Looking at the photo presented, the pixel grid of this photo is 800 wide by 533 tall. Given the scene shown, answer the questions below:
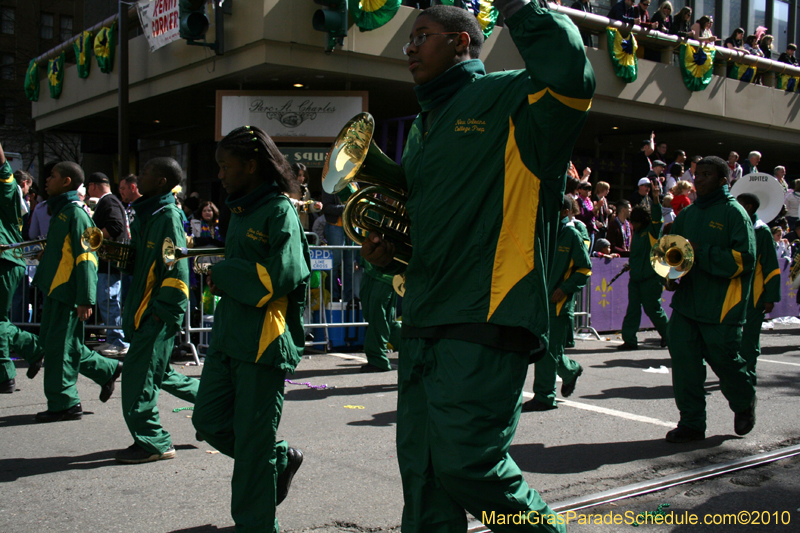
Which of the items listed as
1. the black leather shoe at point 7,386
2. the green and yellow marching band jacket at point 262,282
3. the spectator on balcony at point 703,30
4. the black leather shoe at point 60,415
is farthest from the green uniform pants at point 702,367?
the spectator on balcony at point 703,30

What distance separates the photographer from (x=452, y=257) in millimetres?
2650

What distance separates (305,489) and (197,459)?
97 cm

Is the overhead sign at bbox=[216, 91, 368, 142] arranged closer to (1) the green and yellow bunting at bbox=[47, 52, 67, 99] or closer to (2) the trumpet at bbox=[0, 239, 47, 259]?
(1) the green and yellow bunting at bbox=[47, 52, 67, 99]

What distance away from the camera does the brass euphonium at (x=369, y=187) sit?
2961 millimetres

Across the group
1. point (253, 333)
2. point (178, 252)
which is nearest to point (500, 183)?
point (253, 333)

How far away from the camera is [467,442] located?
96.0 inches

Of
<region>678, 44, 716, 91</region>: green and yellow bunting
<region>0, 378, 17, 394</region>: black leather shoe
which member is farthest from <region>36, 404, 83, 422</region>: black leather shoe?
<region>678, 44, 716, 91</region>: green and yellow bunting

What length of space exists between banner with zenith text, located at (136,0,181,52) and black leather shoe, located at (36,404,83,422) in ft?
31.4

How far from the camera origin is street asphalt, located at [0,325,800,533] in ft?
12.8

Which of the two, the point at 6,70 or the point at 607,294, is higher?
the point at 6,70

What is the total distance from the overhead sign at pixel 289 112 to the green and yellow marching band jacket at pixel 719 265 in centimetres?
937

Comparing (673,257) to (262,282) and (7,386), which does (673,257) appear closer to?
(262,282)

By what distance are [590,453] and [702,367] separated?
1.10 metres

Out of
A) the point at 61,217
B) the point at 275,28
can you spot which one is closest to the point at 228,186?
the point at 61,217
